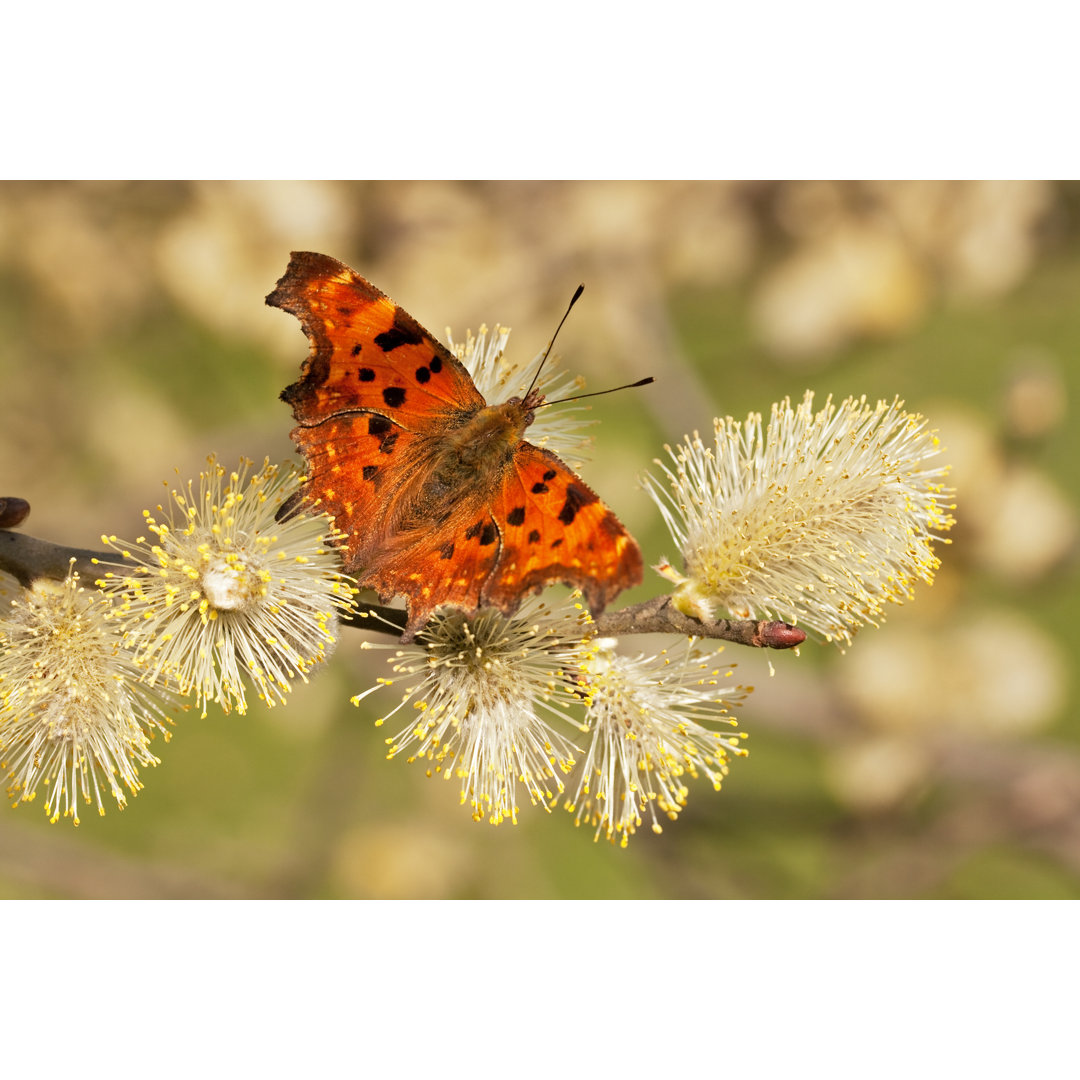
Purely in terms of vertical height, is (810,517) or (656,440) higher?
(656,440)

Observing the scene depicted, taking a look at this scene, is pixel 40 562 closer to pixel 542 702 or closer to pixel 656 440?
pixel 542 702

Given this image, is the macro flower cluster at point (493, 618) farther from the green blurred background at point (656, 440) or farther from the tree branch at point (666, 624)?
the green blurred background at point (656, 440)

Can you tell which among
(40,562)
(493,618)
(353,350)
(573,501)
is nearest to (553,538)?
(573,501)

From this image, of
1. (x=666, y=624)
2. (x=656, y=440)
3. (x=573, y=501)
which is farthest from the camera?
(x=656, y=440)

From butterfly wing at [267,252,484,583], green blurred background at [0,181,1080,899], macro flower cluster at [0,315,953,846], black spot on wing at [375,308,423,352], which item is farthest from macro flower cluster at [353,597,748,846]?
green blurred background at [0,181,1080,899]

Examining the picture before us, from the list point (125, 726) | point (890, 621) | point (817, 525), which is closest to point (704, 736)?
point (817, 525)

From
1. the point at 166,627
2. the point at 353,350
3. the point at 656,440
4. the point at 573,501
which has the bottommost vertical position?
the point at 166,627

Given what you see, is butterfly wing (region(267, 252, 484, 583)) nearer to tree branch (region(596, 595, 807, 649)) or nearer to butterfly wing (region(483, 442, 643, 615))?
butterfly wing (region(483, 442, 643, 615))
